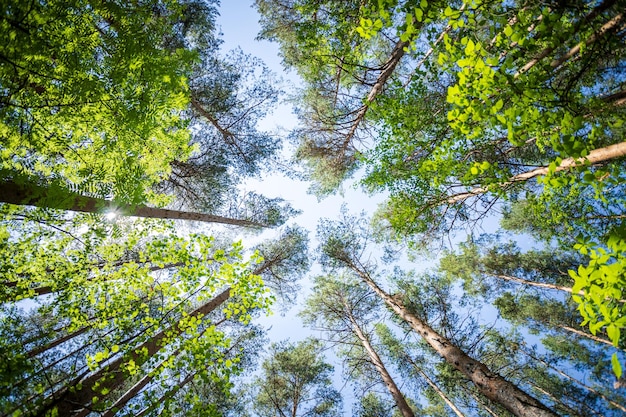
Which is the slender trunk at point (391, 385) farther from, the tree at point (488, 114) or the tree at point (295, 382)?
the tree at point (488, 114)

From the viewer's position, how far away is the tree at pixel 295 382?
36.1 feet

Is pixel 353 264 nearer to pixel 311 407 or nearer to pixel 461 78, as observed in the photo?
pixel 311 407

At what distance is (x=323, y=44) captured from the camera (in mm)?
6184

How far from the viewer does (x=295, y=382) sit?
11.1m

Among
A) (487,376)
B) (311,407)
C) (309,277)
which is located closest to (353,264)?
(309,277)

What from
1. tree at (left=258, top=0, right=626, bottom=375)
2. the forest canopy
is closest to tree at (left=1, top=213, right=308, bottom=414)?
the forest canopy

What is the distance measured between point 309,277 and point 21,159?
1047 centimetres

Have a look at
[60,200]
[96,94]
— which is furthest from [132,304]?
[96,94]

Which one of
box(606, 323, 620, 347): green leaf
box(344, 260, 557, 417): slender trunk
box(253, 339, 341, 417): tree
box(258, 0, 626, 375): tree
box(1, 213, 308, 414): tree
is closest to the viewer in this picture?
box(606, 323, 620, 347): green leaf

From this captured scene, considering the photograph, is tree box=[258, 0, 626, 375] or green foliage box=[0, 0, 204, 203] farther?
green foliage box=[0, 0, 204, 203]

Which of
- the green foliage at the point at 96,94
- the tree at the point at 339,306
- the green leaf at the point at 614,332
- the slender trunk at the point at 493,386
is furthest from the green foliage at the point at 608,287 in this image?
the tree at the point at 339,306

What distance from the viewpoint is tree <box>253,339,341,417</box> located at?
11016mm

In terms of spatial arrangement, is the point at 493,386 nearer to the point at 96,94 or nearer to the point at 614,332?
the point at 614,332

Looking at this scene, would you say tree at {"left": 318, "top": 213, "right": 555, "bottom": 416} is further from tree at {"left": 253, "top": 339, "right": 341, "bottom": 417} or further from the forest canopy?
tree at {"left": 253, "top": 339, "right": 341, "bottom": 417}
